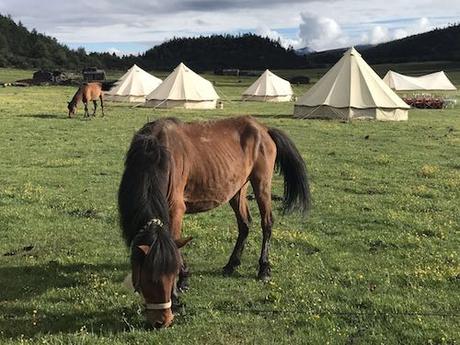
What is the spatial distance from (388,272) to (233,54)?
516 ft

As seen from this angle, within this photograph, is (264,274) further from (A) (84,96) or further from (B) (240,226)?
(A) (84,96)

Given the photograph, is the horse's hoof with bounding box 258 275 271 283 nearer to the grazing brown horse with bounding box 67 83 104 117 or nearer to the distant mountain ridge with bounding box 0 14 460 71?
the grazing brown horse with bounding box 67 83 104 117

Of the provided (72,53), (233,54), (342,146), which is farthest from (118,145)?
(233,54)

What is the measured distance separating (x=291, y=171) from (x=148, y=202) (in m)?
3.46

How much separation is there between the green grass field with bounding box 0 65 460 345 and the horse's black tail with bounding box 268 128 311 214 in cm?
79

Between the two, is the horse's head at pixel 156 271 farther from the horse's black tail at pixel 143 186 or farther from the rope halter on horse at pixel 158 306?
the horse's black tail at pixel 143 186

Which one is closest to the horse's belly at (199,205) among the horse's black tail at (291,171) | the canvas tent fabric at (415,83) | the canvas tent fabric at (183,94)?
the horse's black tail at (291,171)

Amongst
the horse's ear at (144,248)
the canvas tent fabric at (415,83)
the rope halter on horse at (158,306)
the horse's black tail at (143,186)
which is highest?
the canvas tent fabric at (415,83)

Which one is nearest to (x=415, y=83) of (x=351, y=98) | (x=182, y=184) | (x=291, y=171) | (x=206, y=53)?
(x=351, y=98)

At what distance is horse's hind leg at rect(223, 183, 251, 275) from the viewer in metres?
8.00

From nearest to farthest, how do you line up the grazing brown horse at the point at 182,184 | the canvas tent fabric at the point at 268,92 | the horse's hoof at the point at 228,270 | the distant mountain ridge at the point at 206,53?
1. the grazing brown horse at the point at 182,184
2. the horse's hoof at the point at 228,270
3. the canvas tent fabric at the point at 268,92
4. the distant mountain ridge at the point at 206,53

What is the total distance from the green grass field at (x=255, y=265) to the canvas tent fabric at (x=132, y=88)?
102ft

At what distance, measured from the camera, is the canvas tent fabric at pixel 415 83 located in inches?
2674

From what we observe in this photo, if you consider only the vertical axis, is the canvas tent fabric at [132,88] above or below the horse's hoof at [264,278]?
above
